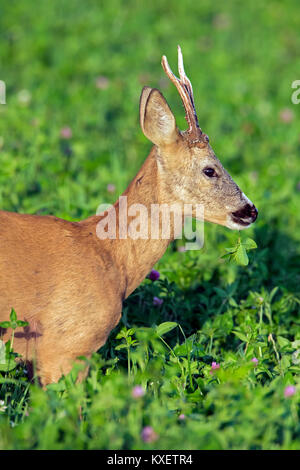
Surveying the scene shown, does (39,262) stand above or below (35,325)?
above

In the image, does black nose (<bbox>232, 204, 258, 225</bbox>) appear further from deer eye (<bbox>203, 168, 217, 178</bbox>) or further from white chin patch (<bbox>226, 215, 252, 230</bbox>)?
deer eye (<bbox>203, 168, 217, 178</bbox>)

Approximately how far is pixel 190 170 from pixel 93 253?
68 cm

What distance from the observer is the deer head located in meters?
3.75

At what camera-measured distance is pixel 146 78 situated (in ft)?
27.9

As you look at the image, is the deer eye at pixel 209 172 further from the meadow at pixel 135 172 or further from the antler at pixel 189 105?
the meadow at pixel 135 172

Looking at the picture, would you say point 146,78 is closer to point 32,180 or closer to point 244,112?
point 244,112

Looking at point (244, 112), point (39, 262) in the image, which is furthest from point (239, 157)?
point (39, 262)

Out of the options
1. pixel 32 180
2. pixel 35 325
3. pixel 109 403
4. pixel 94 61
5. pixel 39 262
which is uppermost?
pixel 94 61

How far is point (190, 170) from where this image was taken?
385cm

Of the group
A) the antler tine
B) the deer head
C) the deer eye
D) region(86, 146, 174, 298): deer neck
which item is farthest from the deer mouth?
the antler tine

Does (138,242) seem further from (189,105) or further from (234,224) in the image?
(189,105)

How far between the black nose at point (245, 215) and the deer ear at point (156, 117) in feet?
1.77

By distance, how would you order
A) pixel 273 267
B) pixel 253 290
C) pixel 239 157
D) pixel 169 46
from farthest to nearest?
pixel 169 46 → pixel 239 157 → pixel 273 267 → pixel 253 290
